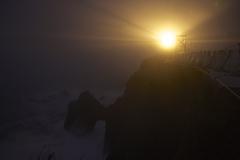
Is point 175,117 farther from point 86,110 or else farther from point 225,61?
point 86,110

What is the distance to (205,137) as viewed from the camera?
1094 cm

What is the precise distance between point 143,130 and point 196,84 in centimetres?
757

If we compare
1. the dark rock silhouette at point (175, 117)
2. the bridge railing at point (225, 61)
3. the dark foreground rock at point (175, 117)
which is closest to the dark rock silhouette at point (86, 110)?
the dark rock silhouette at point (175, 117)

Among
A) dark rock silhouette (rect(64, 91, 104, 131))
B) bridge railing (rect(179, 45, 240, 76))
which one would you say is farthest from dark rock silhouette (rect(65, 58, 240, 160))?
dark rock silhouette (rect(64, 91, 104, 131))

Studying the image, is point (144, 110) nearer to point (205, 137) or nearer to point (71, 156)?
point (205, 137)

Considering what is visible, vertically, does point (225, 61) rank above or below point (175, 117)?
above

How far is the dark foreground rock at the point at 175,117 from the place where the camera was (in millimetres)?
10633

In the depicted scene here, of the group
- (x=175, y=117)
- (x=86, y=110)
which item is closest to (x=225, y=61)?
(x=175, y=117)

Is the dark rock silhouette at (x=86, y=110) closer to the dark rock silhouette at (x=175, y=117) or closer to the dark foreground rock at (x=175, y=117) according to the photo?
A: the dark rock silhouette at (x=175, y=117)

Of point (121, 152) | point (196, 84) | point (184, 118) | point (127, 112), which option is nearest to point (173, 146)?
point (184, 118)

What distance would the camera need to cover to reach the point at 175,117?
1652 centimetres

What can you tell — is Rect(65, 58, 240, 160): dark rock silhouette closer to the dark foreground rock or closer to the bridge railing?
the dark foreground rock

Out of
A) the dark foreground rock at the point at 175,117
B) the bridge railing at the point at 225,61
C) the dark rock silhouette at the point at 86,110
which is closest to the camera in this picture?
the dark foreground rock at the point at 175,117

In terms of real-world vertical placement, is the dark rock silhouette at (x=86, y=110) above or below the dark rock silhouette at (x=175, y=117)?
below
